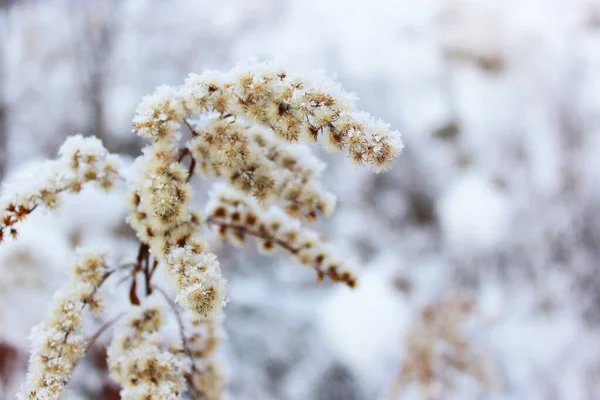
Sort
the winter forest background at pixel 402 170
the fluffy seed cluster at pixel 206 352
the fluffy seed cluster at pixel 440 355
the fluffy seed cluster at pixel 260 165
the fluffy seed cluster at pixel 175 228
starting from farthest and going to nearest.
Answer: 1. the winter forest background at pixel 402 170
2. the fluffy seed cluster at pixel 440 355
3. the fluffy seed cluster at pixel 206 352
4. the fluffy seed cluster at pixel 260 165
5. the fluffy seed cluster at pixel 175 228

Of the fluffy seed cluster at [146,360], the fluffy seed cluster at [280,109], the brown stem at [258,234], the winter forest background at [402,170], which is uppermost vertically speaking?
the winter forest background at [402,170]

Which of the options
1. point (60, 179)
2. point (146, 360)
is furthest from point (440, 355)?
point (60, 179)

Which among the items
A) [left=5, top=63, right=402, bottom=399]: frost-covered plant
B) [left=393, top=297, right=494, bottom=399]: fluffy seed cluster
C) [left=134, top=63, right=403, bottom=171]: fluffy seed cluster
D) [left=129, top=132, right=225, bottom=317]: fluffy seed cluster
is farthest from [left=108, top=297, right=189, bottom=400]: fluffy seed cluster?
[left=393, top=297, right=494, bottom=399]: fluffy seed cluster

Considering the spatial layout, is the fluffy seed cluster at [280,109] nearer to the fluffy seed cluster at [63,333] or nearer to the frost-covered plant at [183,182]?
the frost-covered plant at [183,182]

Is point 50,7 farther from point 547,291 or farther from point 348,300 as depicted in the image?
point 547,291

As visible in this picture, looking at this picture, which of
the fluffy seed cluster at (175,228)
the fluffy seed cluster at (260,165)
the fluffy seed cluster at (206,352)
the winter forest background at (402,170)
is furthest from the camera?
the winter forest background at (402,170)

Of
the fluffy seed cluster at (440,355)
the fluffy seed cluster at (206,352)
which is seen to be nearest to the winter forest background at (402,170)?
the fluffy seed cluster at (440,355)

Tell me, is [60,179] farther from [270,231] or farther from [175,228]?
[270,231]
